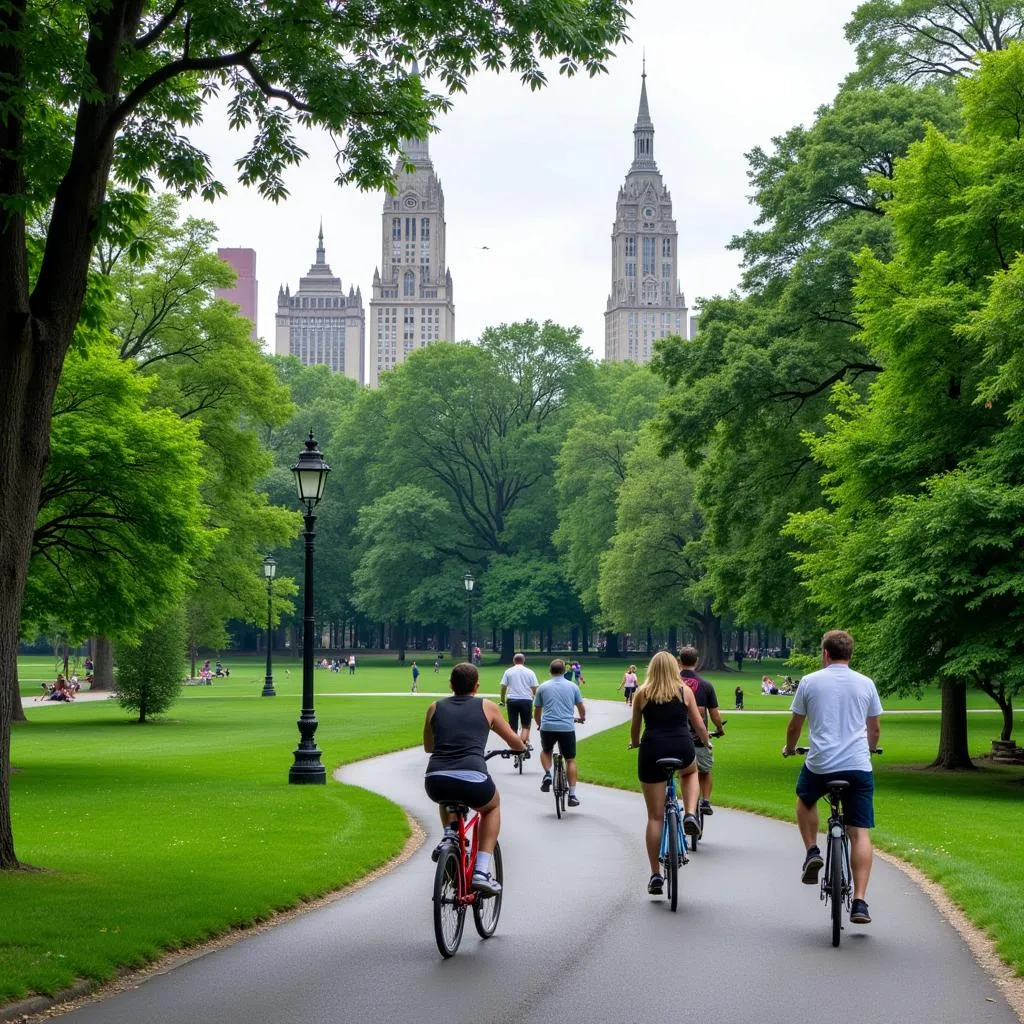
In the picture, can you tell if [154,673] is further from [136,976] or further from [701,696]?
[136,976]

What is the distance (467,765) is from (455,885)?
2.46 ft

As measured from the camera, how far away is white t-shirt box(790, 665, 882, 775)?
31.1ft

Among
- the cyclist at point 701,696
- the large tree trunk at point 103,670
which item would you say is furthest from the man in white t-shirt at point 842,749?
the large tree trunk at point 103,670

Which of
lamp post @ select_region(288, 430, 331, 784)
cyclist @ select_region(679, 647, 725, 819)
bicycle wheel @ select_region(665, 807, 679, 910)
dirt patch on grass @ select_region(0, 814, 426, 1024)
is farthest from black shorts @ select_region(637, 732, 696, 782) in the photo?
lamp post @ select_region(288, 430, 331, 784)

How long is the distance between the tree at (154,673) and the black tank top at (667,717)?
31.5m

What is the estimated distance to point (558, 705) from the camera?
17938 mm

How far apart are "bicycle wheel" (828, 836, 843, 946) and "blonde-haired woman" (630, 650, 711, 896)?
5.81 feet

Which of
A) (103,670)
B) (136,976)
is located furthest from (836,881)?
(103,670)

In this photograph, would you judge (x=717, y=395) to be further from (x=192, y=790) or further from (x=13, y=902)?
(x=13, y=902)

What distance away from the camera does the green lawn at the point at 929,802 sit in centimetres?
1135

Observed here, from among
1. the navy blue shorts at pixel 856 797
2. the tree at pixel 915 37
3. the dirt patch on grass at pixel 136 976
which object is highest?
the tree at pixel 915 37

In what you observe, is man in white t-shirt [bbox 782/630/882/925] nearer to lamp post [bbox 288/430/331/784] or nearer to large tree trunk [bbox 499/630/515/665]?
lamp post [bbox 288/430/331/784]

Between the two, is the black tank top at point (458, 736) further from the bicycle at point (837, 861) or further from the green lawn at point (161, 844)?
the bicycle at point (837, 861)

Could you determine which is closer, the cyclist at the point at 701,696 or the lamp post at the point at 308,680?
the cyclist at the point at 701,696
